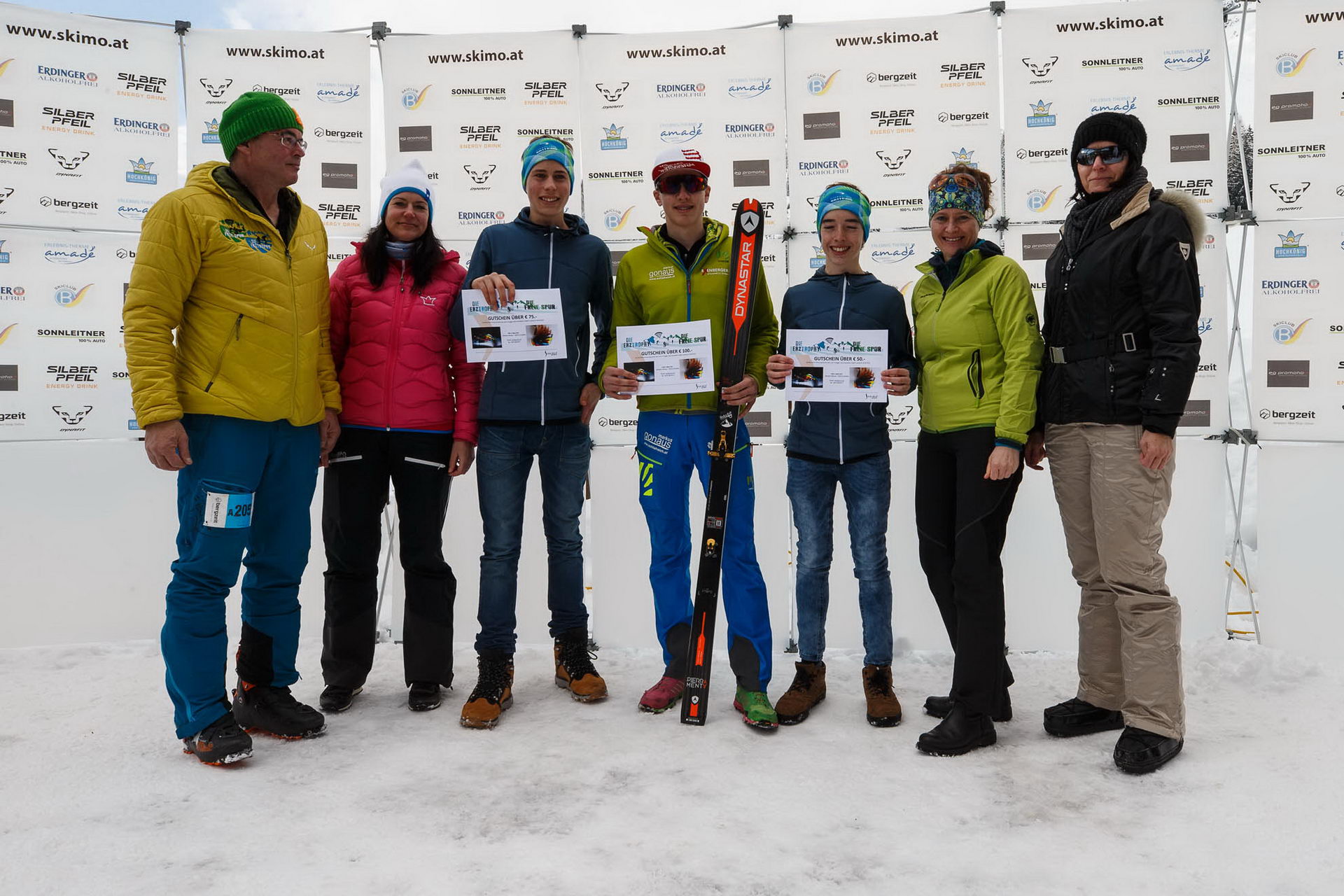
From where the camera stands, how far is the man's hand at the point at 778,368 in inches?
131

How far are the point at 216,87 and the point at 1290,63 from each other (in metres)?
5.61

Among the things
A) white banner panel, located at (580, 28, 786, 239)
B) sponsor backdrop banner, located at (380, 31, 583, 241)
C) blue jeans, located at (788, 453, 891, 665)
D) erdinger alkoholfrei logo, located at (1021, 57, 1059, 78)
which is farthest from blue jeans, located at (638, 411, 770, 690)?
erdinger alkoholfrei logo, located at (1021, 57, 1059, 78)

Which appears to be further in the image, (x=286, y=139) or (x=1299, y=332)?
(x=1299, y=332)

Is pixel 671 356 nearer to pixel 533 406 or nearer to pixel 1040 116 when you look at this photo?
pixel 533 406

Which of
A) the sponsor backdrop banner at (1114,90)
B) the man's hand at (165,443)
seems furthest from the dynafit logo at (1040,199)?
the man's hand at (165,443)

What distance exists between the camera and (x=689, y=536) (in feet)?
11.2

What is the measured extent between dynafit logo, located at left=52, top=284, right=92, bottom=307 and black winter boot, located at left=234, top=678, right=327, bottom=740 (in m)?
2.60

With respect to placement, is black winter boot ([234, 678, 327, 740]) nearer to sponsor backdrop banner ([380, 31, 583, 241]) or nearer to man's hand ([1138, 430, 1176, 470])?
sponsor backdrop banner ([380, 31, 583, 241])

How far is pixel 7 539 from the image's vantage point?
4.53 meters

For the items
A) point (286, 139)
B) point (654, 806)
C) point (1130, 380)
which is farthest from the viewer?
point (286, 139)

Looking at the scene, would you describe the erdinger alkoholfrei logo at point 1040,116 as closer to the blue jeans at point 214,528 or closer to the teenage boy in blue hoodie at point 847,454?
the teenage boy in blue hoodie at point 847,454

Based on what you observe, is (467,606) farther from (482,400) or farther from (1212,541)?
(1212,541)

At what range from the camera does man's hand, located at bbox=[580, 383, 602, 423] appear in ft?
11.5

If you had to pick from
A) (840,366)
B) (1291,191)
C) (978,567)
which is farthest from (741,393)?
(1291,191)
